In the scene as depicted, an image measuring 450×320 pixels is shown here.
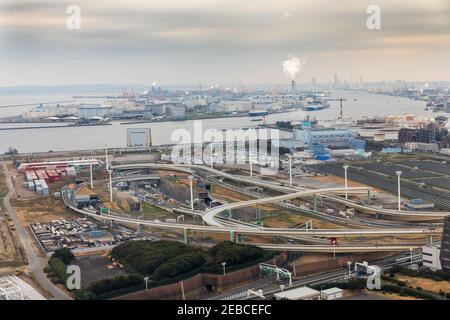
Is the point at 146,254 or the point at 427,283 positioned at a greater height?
the point at 146,254

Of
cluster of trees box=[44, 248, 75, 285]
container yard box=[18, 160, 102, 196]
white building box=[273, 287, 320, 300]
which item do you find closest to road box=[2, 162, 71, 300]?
cluster of trees box=[44, 248, 75, 285]

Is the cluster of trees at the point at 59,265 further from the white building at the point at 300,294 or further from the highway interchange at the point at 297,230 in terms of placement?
the white building at the point at 300,294

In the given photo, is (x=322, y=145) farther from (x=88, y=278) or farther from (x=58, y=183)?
(x=88, y=278)

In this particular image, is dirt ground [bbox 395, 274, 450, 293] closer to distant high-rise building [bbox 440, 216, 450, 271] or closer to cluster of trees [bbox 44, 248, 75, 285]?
distant high-rise building [bbox 440, 216, 450, 271]

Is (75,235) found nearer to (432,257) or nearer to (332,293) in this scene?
(332,293)

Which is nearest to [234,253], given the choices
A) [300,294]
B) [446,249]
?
[300,294]

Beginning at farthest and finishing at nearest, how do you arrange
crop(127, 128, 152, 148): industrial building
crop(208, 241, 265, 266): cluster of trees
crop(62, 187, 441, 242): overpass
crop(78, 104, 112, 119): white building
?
crop(78, 104, 112, 119): white building < crop(127, 128, 152, 148): industrial building < crop(62, 187, 441, 242): overpass < crop(208, 241, 265, 266): cluster of trees
